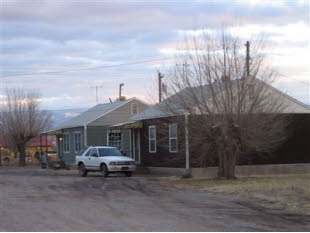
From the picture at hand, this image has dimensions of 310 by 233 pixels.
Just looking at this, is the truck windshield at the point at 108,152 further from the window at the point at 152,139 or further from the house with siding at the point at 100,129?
the house with siding at the point at 100,129

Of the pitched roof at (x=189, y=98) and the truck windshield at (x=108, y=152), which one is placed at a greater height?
the pitched roof at (x=189, y=98)

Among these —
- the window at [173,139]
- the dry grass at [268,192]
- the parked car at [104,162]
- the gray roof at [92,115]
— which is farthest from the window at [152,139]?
the gray roof at [92,115]

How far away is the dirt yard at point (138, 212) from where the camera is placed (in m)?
11.7

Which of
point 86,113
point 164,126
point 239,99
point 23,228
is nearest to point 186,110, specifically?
point 239,99

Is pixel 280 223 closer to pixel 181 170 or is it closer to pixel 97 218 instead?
pixel 97 218

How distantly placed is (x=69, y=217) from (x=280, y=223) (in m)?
4.67

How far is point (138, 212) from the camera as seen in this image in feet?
46.5

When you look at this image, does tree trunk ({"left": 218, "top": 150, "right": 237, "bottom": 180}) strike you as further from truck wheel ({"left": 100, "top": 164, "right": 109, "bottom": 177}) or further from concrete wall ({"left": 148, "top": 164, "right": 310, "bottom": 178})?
truck wheel ({"left": 100, "top": 164, "right": 109, "bottom": 177})

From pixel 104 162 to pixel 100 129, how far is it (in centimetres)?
1451

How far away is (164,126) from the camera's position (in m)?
32.4

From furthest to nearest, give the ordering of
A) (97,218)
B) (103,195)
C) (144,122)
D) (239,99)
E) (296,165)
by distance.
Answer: (144,122), (296,165), (239,99), (103,195), (97,218)

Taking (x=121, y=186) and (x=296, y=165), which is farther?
(x=296, y=165)

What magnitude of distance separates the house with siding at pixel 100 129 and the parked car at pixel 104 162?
938 centimetres

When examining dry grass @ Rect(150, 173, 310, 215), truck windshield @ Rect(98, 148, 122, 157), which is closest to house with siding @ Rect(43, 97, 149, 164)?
truck windshield @ Rect(98, 148, 122, 157)
